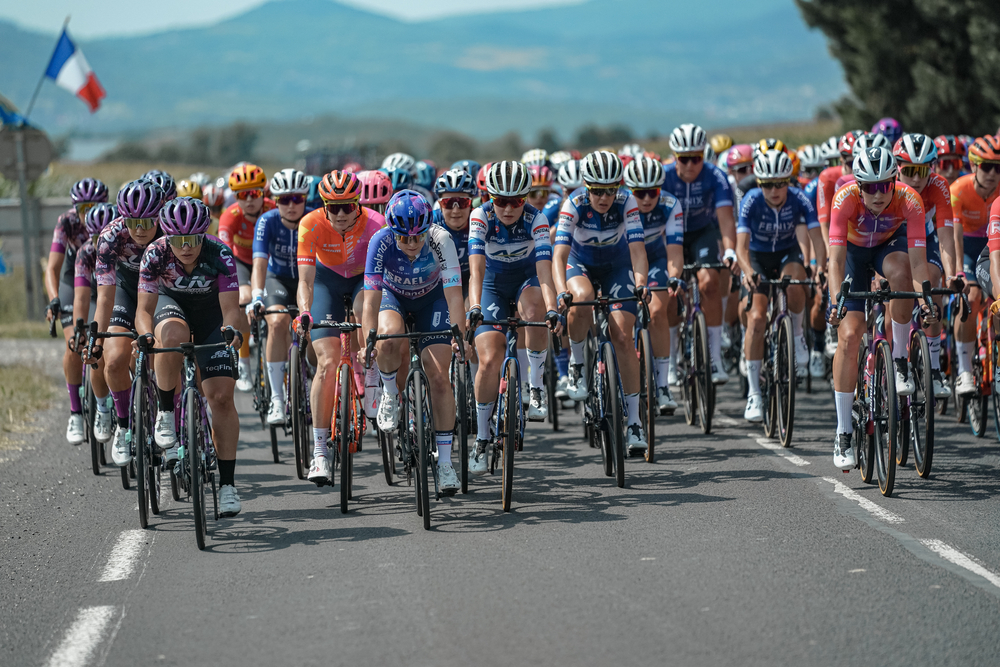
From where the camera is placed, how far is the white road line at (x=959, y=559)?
235 inches

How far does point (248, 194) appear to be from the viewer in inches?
452

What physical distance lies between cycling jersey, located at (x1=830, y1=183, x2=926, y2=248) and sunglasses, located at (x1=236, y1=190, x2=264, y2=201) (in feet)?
18.1

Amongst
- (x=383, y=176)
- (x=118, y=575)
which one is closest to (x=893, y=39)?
(x=383, y=176)

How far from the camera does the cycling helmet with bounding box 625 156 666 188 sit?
1024 centimetres

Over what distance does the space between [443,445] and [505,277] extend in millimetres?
1808

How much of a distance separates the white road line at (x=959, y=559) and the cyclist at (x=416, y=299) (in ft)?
9.58

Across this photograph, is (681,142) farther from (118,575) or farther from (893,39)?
(893,39)

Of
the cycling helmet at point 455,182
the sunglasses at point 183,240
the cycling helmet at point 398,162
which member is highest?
the cycling helmet at point 398,162

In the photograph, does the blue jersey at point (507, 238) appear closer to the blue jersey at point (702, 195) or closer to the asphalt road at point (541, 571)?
the asphalt road at point (541, 571)

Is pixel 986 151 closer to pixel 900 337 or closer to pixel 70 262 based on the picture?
pixel 900 337

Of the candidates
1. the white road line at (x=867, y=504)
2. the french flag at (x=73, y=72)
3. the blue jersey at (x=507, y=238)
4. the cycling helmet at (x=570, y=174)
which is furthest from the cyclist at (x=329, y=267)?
the french flag at (x=73, y=72)

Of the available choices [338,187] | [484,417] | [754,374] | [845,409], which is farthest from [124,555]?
[754,374]

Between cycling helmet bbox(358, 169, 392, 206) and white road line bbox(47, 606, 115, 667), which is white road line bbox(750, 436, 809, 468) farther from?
white road line bbox(47, 606, 115, 667)

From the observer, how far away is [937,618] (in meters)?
5.38
